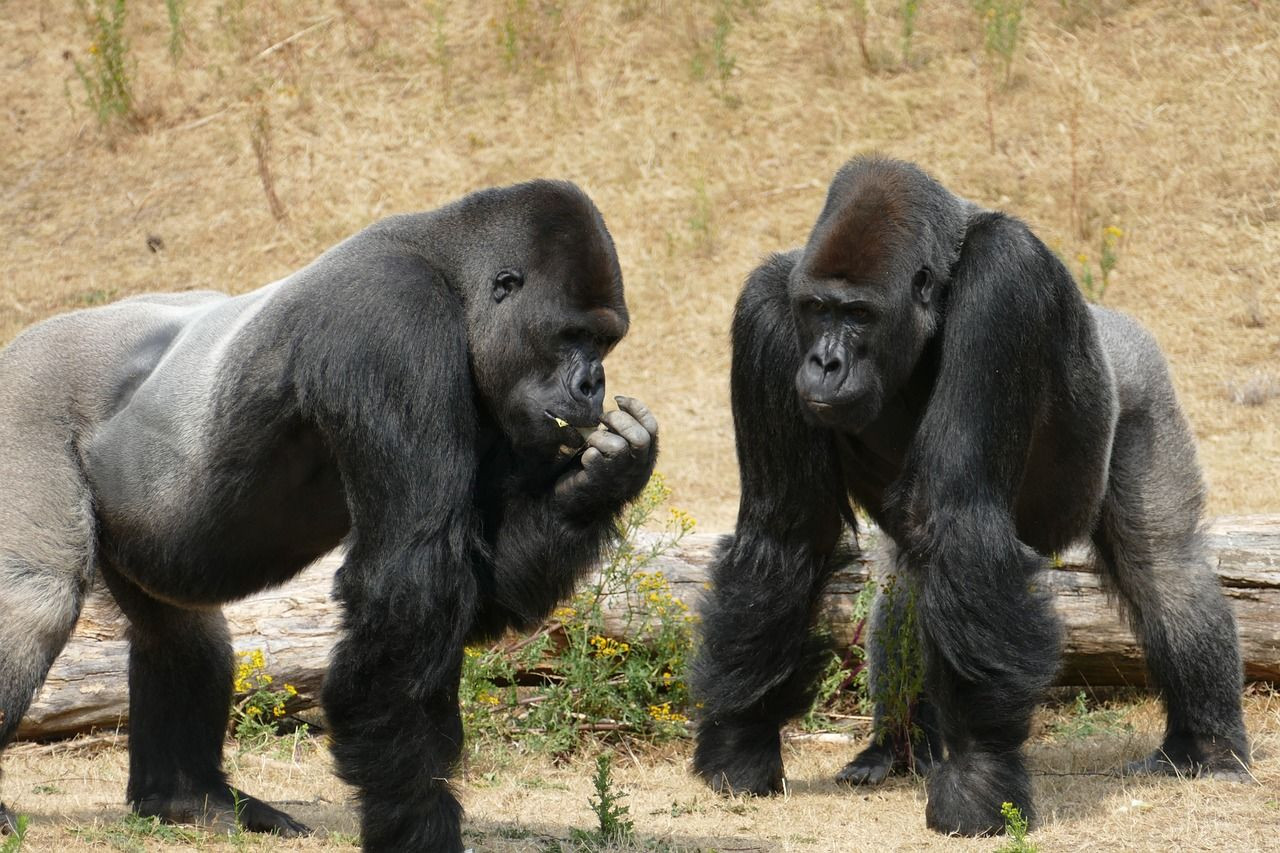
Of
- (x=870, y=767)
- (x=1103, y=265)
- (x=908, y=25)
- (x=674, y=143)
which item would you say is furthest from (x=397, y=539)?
(x=908, y=25)

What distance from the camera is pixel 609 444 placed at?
371 centimetres

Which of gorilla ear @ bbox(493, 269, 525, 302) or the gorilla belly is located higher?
gorilla ear @ bbox(493, 269, 525, 302)

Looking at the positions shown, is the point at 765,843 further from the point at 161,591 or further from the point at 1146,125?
the point at 1146,125

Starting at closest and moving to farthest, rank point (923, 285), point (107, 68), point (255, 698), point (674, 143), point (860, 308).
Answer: point (860, 308)
point (923, 285)
point (255, 698)
point (674, 143)
point (107, 68)

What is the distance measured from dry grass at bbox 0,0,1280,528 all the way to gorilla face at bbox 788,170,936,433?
18.2 feet

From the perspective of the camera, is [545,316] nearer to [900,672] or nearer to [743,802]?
[900,672]

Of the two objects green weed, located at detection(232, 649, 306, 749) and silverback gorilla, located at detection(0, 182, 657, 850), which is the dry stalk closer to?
green weed, located at detection(232, 649, 306, 749)

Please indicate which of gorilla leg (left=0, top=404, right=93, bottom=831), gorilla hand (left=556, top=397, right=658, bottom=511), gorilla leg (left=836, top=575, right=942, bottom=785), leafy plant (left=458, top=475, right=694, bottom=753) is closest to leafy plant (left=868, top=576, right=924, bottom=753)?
gorilla leg (left=836, top=575, right=942, bottom=785)

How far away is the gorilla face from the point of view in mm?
4379

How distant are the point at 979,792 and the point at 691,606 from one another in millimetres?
1863

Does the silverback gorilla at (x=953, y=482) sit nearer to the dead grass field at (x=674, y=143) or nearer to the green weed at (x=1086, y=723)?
the green weed at (x=1086, y=723)

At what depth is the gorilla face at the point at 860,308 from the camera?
4.38 m

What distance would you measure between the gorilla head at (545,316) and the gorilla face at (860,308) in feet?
2.47

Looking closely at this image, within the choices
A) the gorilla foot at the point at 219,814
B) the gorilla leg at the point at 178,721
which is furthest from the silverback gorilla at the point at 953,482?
the gorilla leg at the point at 178,721
